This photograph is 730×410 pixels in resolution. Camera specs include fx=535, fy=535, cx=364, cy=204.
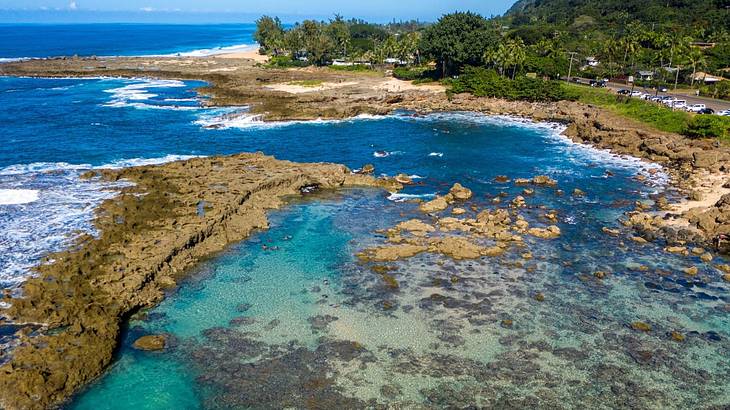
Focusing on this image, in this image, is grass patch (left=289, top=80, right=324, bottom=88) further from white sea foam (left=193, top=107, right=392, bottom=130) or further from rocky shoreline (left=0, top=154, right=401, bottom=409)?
rocky shoreline (left=0, top=154, right=401, bottom=409)

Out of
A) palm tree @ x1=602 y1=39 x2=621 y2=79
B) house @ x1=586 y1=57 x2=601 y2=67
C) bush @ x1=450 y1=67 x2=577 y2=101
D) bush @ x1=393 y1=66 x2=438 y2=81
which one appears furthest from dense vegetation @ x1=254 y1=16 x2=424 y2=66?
palm tree @ x1=602 y1=39 x2=621 y2=79

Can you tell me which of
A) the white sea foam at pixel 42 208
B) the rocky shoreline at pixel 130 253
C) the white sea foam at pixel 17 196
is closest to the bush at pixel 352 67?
the rocky shoreline at pixel 130 253

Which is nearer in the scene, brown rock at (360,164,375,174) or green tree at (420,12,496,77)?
brown rock at (360,164,375,174)

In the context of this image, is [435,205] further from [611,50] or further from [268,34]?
[268,34]

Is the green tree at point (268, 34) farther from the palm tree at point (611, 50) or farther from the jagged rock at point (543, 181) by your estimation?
the jagged rock at point (543, 181)

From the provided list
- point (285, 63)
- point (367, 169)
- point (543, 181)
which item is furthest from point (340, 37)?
point (543, 181)

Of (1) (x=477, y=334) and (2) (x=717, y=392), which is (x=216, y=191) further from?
(2) (x=717, y=392)
